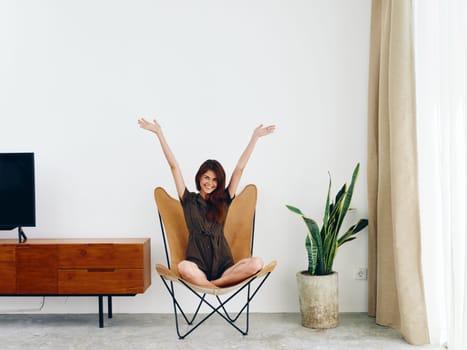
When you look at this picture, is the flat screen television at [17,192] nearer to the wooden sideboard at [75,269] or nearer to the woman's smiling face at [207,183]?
the wooden sideboard at [75,269]

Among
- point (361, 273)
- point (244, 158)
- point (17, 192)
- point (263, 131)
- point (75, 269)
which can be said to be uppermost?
point (263, 131)

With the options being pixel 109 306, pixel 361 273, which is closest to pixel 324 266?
pixel 361 273

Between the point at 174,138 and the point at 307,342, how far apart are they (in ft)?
5.76

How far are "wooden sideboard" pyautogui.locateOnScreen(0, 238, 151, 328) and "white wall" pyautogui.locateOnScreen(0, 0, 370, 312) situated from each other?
0.43 metres

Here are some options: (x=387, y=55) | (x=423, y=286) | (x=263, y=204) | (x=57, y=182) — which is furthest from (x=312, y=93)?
(x=57, y=182)

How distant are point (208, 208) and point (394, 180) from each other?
4.03ft

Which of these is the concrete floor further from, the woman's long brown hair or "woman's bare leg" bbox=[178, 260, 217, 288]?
the woman's long brown hair

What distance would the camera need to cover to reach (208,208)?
12.6ft

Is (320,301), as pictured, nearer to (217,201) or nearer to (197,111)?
(217,201)

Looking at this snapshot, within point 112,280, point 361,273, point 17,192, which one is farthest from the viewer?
point 361,273

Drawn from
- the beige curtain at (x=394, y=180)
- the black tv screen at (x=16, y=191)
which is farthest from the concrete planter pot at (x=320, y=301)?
the black tv screen at (x=16, y=191)

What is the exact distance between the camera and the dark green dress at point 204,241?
3.77 meters

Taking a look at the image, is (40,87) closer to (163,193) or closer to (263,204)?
(163,193)

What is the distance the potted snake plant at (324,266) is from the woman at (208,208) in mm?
466
